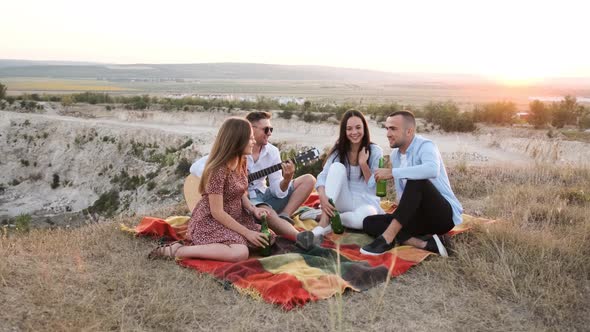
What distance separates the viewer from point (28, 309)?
3.75 meters

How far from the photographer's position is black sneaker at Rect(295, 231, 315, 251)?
505 cm

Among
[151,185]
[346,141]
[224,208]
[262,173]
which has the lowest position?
[151,185]

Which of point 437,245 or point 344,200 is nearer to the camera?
point 437,245

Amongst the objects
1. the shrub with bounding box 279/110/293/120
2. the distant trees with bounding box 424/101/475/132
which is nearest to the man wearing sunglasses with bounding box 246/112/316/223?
the distant trees with bounding box 424/101/475/132

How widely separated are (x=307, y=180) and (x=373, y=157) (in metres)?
0.89

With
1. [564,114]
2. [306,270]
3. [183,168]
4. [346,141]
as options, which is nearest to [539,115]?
[564,114]

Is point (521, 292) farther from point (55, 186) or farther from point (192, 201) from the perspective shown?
point (55, 186)

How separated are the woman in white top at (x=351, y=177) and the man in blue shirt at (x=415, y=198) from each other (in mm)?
372

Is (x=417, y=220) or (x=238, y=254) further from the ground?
(x=417, y=220)

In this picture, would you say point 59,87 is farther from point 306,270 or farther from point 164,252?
point 306,270

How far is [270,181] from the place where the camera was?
20.0 feet

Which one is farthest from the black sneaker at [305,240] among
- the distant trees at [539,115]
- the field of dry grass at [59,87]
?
the field of dry grass at [59,87]

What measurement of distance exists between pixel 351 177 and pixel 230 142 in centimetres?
174

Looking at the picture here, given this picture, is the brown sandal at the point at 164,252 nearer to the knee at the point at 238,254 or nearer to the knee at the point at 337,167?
the knee at the point at 238,254
